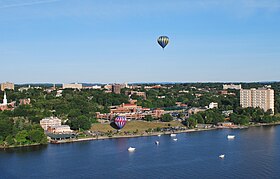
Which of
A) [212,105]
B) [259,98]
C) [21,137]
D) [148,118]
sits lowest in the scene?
[21,137]

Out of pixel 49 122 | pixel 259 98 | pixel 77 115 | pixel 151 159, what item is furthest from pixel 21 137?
Result: pixel 259 98

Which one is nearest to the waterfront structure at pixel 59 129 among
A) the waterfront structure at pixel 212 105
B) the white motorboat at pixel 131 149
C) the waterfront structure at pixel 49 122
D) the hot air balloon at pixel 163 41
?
the waterfront structure at pixel 49 122

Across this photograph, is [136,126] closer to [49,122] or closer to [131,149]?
[49,122]

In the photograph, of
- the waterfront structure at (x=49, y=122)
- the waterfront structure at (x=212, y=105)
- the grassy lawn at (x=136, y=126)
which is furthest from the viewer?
the waterfront structure at (x=212, y=105)

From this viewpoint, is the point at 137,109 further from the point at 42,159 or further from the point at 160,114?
the point at 42,159

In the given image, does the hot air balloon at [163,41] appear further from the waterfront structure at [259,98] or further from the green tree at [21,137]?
the waterfront structure at [259,98]
